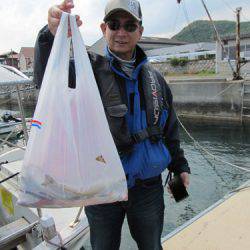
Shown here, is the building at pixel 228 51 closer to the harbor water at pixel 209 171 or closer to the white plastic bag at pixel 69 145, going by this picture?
the harbor water at pixel 209 171

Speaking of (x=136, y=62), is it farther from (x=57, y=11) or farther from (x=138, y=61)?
(x=57, y=11)

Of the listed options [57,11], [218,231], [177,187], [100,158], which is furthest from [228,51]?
[100,158]

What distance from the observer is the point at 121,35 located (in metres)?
2.01

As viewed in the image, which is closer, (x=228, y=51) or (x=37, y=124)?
(x=37, y=124)

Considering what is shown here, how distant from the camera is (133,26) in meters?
2.03

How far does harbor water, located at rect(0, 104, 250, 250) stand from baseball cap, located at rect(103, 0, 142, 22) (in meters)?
4.82

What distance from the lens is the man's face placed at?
6.53ft

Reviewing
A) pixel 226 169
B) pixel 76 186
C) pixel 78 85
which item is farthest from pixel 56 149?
pixel 226 169

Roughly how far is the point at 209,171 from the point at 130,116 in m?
8.75

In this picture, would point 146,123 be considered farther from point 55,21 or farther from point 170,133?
point 55,21

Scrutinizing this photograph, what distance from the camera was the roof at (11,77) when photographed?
4285 mm

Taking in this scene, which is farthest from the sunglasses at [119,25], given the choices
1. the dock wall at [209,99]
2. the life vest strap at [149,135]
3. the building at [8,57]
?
the dock wall at [209,99]

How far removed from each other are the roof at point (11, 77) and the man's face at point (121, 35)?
8.12 feet

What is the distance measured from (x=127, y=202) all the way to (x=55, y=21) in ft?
3.78
